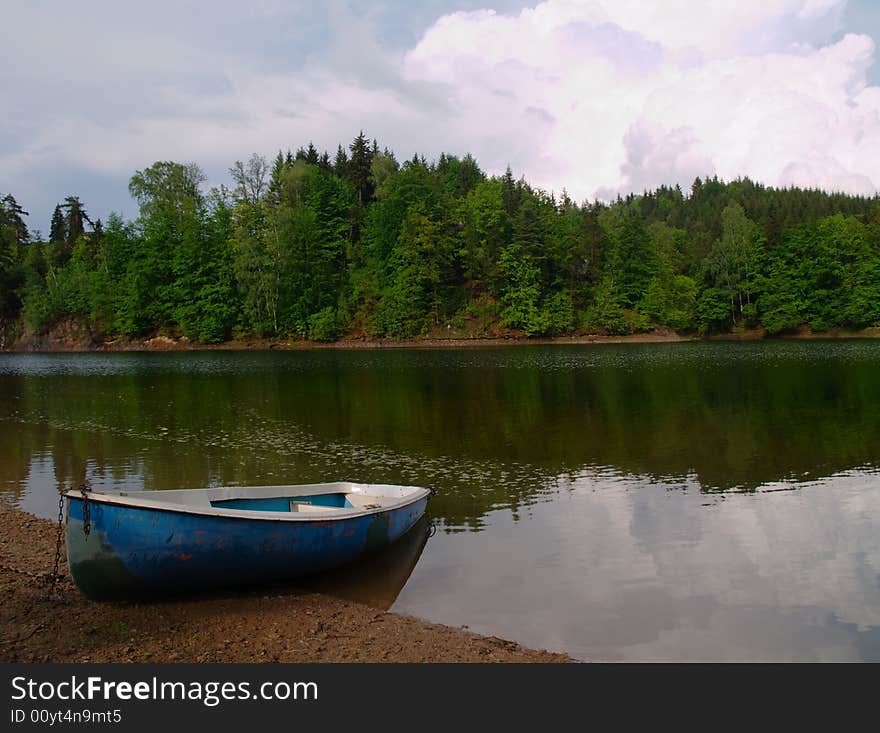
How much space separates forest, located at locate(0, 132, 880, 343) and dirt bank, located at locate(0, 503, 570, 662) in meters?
78.8

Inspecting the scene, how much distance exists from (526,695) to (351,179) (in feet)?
382

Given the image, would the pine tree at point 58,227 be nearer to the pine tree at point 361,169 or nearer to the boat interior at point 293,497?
the pine tree at point 361,169

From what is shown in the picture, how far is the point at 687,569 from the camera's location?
35.0 ft

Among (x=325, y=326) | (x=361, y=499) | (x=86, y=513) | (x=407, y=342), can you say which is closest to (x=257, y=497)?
(x=361, y=499)

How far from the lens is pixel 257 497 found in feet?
38.5

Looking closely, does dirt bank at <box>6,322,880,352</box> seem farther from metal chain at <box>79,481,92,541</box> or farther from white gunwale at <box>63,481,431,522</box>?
metal chain at <box>79,481,92,541</box>

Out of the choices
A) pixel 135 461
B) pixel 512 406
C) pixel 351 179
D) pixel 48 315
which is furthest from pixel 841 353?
pixel 48 315

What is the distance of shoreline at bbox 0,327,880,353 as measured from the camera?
85.9 meters

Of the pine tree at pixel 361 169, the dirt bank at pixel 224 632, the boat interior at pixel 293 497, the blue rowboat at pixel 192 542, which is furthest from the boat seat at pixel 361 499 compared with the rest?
the pine tree at pixel 361 169

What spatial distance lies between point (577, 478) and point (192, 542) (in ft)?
34.3

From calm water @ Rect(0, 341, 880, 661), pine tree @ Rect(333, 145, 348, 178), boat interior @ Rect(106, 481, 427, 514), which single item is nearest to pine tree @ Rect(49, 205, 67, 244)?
pine tree @ Rect(333, 145, 348, 178)

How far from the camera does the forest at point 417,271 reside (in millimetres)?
89062

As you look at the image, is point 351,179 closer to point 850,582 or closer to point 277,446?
point 277,446

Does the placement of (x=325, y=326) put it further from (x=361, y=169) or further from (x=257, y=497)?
(x=257, y=497)
